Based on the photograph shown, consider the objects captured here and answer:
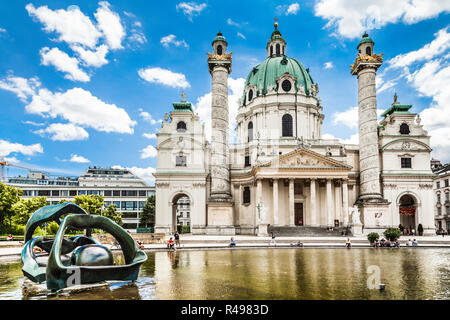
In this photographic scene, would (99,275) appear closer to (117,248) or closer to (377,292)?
(377,292)

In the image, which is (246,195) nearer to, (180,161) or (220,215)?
(220,215)

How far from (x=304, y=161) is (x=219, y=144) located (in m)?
11.8

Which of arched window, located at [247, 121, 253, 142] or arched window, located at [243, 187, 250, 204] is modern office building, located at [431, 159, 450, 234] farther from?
arched window, located at [243, 187, 250, 204]

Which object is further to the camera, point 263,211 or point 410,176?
point 410,176

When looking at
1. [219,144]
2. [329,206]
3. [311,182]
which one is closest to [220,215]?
[219,144]

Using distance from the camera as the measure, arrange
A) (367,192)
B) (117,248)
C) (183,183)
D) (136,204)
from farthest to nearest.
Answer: (136,204) < (183,183) < (367,192) < (117,248)

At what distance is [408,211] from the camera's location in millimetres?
49625

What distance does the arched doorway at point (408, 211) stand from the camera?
49.8 metres

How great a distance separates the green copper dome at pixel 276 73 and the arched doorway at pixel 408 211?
23.4m

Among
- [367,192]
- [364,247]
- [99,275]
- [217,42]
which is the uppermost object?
[217,42]

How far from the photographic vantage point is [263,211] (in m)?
40.9
